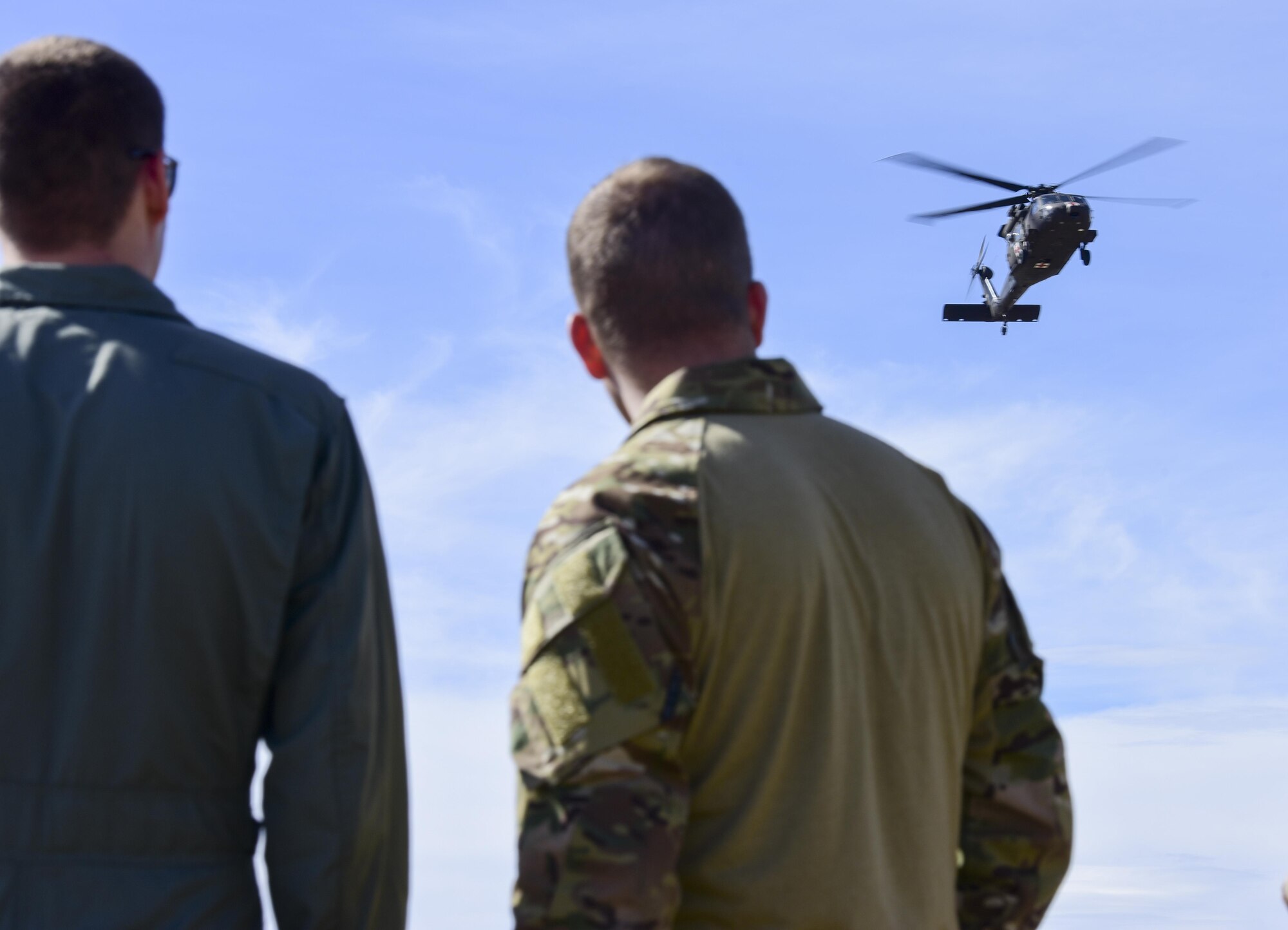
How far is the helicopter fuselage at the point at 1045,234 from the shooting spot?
34.3 metres

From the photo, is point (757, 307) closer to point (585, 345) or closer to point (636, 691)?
point (585, 345)

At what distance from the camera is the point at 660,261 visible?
311cm

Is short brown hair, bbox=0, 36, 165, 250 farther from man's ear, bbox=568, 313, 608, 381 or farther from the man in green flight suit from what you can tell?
man's ear, bbox=568, 313, 608, 381

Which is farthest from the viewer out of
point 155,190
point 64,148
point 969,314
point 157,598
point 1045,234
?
point 969,314

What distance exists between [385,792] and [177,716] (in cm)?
49

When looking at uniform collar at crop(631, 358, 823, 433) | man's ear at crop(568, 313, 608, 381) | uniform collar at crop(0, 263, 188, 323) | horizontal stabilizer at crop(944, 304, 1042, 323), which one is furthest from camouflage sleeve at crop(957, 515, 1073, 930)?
horizontal stabilizer at crop(944, 304, 1042, 323)

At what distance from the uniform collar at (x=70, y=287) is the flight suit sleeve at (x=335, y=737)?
578 mm

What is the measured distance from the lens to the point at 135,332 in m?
3.17

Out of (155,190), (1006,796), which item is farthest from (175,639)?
(1006,796)

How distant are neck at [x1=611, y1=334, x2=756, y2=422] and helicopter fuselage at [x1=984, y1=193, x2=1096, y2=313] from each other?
33088 mm

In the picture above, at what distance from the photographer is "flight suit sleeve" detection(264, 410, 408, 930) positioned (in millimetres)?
3029

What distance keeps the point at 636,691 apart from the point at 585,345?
930mm

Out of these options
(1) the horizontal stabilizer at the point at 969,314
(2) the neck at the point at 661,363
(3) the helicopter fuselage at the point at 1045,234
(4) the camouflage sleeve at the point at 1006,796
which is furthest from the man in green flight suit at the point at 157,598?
(1) the horizontal stabilizer at the point at 969,314

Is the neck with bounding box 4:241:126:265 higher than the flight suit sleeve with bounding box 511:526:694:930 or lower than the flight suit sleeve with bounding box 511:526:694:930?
higher
